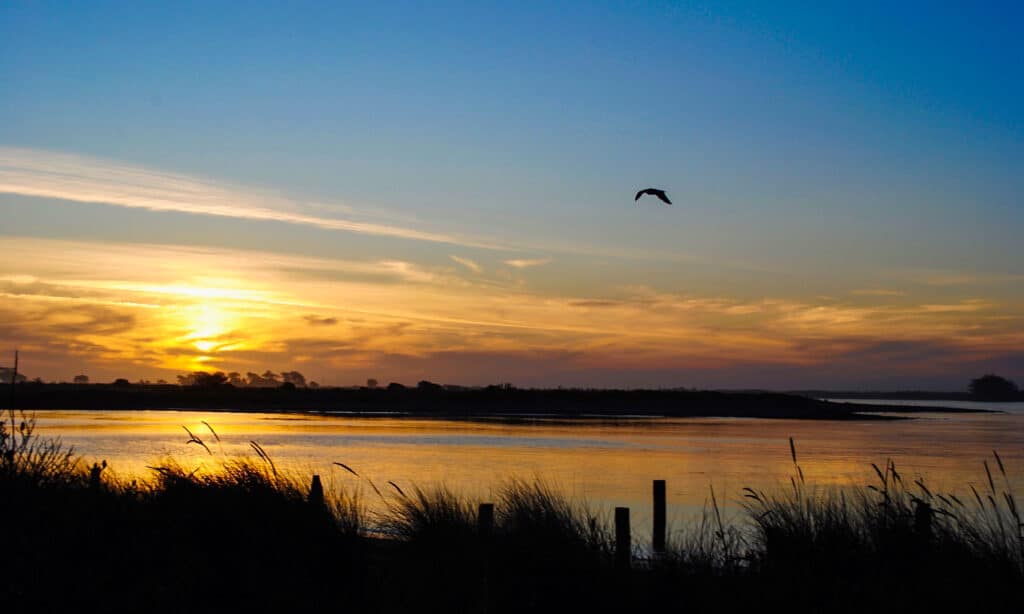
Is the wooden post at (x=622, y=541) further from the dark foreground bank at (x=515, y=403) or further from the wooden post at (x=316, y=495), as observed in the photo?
the dark foreground bank at (x=515, y=403)

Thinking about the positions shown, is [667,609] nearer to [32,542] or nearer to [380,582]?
[380,582]

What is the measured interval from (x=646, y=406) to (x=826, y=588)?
95.6 metres

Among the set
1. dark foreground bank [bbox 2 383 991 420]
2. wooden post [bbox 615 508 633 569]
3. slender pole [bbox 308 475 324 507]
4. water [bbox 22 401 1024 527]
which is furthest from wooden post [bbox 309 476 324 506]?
dark foreground bank [bbox 2 383 991 420]

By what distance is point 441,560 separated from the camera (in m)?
11.1

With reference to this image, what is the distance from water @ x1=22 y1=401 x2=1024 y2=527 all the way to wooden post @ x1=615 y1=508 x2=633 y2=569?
8.45m

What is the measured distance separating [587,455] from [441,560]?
96.1 ft

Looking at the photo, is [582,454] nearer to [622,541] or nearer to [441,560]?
[622,541]

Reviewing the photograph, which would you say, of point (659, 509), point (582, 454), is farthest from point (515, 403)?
point (659, 509)

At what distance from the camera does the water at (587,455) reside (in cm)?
2806

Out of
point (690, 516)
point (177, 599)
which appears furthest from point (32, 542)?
point (690, 516)

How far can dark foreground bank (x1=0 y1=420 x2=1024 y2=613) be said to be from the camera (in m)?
9.32

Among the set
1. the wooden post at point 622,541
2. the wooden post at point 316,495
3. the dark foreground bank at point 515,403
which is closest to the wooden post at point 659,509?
the wooden post at point 622,541

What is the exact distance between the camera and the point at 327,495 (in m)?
13.6

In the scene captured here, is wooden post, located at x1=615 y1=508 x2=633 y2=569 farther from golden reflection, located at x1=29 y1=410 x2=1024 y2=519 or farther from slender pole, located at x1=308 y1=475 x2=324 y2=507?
golden reflection, located at x1=29 y1=410 x2=1024 y2=519
